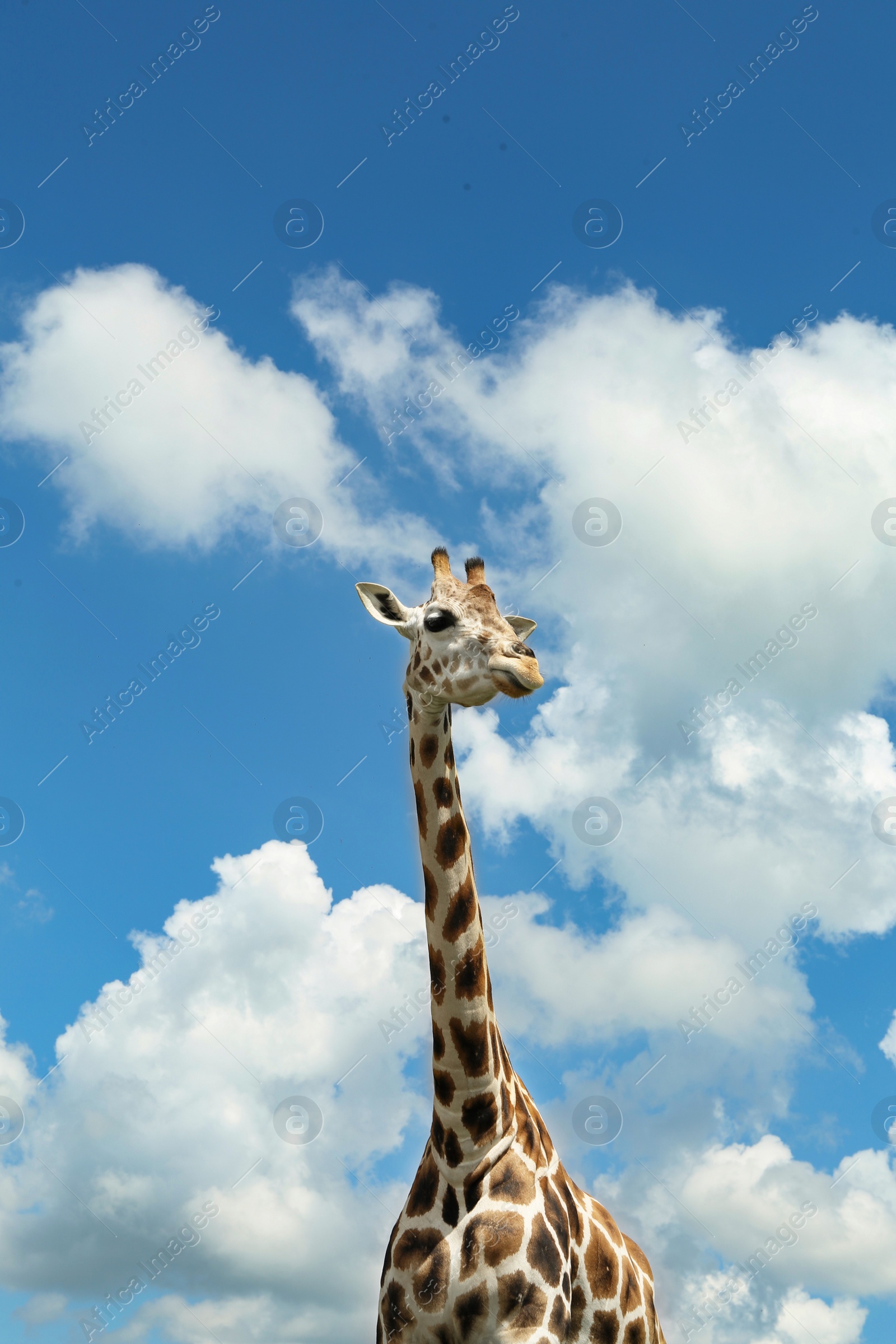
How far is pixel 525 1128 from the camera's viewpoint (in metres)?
9.45

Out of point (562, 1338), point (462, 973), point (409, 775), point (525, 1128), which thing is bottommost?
point (562, 1338)

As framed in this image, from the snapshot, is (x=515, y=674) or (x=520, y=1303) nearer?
(x=520, y=1303)

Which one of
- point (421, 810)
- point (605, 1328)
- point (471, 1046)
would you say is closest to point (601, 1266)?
point (605, 1328)

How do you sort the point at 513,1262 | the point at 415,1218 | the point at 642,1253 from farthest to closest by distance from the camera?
the point at 642,1253 → the point at 415,1218 → the point at 513,1262

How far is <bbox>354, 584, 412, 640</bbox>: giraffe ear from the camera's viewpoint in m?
10.8

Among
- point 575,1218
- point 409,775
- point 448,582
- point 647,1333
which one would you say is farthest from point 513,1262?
point 448,582

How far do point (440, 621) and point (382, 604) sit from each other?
1337 millimetres

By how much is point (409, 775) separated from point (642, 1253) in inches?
229

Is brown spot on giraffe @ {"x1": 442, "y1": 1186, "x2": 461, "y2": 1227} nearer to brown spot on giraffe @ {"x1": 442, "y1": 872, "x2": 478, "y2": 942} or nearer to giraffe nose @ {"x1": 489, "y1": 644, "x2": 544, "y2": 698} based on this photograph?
brown spot on giraffe @ {"x1": 442, "y1": 872, "x2": 478, "y2": 942}

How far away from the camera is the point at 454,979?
9281mm

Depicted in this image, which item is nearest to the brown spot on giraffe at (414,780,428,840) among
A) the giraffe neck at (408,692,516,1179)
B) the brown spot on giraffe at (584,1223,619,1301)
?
the giraffe neck at (408,692,516,1179)

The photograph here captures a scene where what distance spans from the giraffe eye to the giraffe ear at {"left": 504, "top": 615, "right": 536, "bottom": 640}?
213 cm

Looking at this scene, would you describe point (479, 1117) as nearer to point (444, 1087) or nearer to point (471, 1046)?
point (444, 1087)

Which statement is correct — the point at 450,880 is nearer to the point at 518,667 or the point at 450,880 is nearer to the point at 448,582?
the point at 518,667
